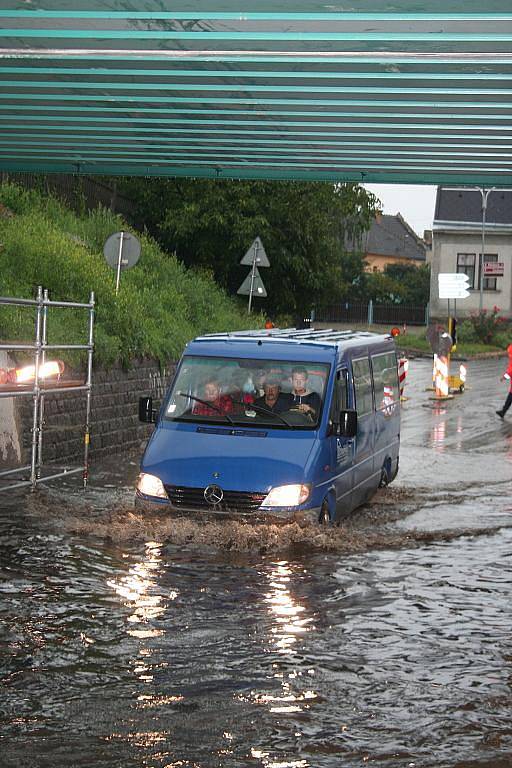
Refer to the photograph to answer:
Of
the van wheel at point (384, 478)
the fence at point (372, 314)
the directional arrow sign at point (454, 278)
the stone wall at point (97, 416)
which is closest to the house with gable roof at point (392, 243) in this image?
the fence at point (372, 314)

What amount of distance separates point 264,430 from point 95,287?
10.1m

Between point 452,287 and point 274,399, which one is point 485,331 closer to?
point 452,287

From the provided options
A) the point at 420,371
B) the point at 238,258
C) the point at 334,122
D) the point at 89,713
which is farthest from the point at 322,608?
the point at 420,371

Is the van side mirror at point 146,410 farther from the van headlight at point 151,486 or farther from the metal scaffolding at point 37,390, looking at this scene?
the metal scaffolding at point 37,390

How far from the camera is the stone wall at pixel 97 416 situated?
18000 millimetres

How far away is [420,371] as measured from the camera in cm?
4472

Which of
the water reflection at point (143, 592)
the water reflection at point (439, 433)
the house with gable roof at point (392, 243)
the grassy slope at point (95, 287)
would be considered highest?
the house with gable roof at point (392, 243)

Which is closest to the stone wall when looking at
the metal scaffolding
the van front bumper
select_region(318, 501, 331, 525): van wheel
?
the metal scaffolding

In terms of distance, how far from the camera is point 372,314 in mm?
83188

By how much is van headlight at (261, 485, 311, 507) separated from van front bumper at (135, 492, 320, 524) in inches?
1.7

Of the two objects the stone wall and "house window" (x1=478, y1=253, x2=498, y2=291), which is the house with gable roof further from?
the stone wall

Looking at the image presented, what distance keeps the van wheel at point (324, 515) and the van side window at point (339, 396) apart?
905mm

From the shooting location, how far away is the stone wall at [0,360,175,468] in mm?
18000

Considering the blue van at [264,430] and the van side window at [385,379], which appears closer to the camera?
the blue van at [264,430]
